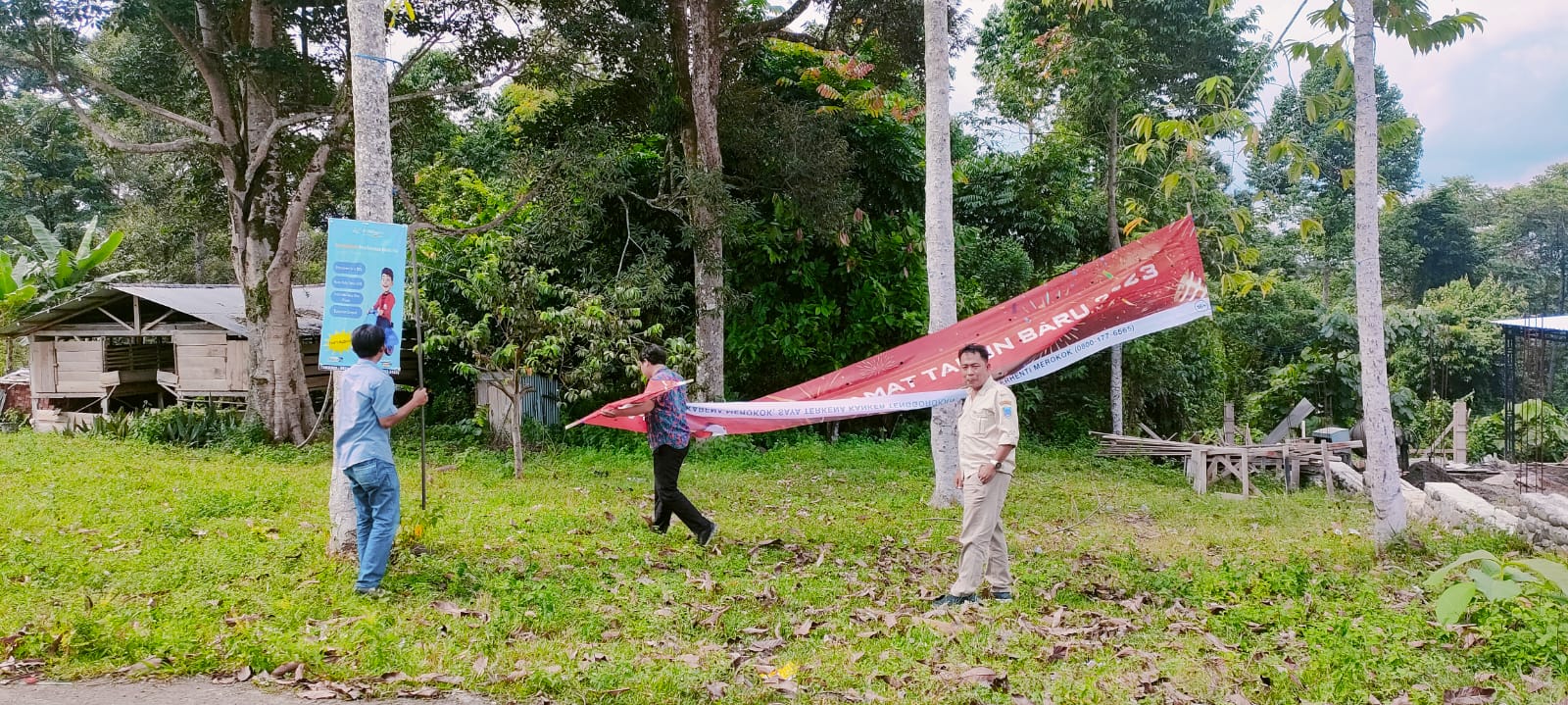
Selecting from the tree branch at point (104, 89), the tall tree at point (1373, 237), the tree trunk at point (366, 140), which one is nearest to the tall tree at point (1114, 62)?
the tall tree at point (1373, 237)

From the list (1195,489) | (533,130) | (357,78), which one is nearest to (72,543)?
(357,78)

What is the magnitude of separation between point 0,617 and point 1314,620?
7200 mm

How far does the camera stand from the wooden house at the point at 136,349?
15.4 metres

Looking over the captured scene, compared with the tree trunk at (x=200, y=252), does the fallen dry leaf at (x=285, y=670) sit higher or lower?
lower

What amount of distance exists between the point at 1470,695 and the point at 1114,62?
47.0ft

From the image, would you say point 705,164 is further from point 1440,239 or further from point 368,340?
point 1440,239

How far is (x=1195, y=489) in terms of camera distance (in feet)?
43.1

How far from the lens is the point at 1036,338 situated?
7410mm

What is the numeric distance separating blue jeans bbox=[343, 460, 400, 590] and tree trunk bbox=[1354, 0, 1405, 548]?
6.97m

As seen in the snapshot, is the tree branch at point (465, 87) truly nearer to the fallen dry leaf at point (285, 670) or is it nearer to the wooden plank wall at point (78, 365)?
the wooden plank wall at point (78, 365)

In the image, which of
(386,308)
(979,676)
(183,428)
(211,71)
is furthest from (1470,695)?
(211,71)

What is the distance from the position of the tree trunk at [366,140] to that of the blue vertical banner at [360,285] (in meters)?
0.32

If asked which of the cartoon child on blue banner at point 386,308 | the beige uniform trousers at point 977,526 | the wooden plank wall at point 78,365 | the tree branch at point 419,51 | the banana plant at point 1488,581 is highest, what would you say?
the tree branch at point 419,51

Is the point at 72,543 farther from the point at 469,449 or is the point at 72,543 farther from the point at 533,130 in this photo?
the point at 533,130
